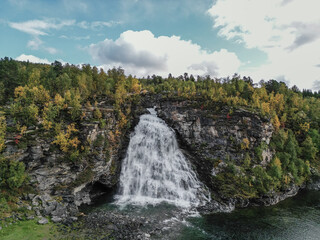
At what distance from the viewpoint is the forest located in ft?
114

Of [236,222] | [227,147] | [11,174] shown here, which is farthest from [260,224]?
[11,174]

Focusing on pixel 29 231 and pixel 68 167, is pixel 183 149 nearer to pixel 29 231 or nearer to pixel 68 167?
pixel 68 167

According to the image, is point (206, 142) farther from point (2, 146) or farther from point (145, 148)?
point (2, 146)

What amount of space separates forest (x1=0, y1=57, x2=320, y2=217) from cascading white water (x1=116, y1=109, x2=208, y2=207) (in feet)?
19.5

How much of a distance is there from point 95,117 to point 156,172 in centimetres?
1953

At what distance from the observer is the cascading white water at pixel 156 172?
40438 millimetres

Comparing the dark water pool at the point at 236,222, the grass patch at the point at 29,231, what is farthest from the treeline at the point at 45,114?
the dark water pool at the point at 236,222

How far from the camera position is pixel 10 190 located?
29.1 meters

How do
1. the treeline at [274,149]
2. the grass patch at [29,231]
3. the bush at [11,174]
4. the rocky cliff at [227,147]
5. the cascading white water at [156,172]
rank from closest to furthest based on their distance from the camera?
1. the grass patch at [29,231]
2. the bush at [11,174]
3. the cascading white water at [156,172]
4. the rocky cliff at [227,147]
5. the treeline at [274,149]

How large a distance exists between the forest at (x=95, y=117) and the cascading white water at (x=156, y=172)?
5.95 m

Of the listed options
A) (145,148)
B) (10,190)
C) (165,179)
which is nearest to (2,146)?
(10,190)

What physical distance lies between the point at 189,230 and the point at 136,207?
36.5 ft

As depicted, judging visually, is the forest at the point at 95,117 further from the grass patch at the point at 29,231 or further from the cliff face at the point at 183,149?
the grass patch at the point at 29,231

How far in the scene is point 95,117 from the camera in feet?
146
